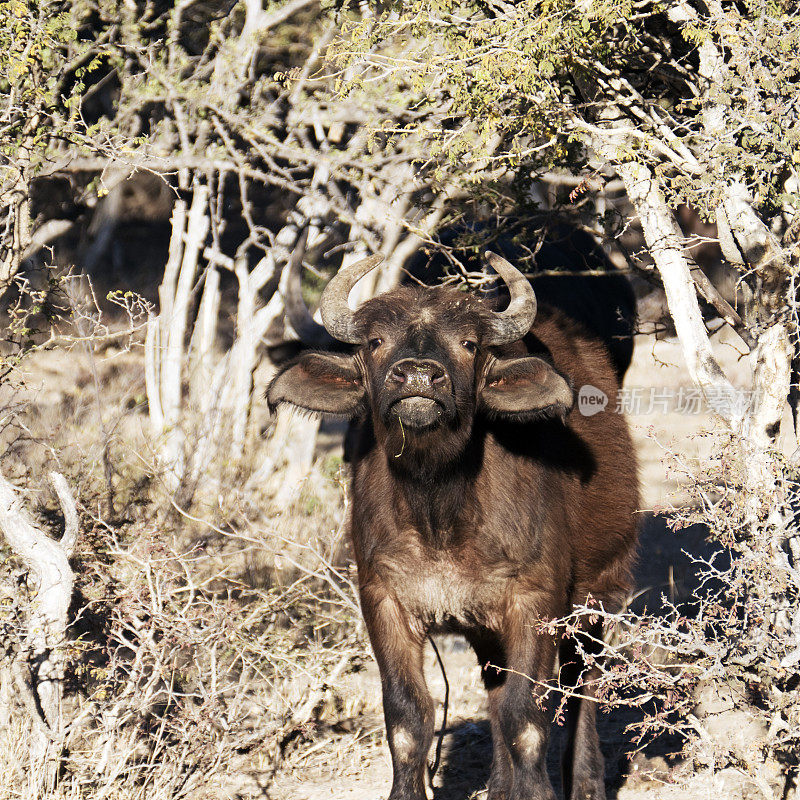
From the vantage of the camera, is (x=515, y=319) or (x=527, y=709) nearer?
(x=527, y=709)

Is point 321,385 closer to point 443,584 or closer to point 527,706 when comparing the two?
point 443,584

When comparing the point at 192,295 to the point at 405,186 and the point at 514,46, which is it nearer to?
the point at 405,186

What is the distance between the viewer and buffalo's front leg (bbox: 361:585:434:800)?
4.56 meters

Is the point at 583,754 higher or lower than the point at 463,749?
higher

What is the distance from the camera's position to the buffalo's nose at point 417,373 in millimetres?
4230

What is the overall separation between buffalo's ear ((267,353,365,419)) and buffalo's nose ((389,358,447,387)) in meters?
0.66

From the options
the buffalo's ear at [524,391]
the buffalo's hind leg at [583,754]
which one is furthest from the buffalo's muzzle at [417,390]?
the buffalo's hind leg at [583,754]

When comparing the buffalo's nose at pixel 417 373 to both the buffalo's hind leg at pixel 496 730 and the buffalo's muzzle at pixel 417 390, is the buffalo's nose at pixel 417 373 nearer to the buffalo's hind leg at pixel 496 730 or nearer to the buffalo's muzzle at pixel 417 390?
the buffalo's muzzle at pixel 417 390

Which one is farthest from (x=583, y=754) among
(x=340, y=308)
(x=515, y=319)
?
(x=340, y=308)

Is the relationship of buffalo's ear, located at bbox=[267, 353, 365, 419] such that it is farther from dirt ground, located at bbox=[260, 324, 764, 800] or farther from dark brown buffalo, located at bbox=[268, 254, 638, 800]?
dirt ground, located at bbox=[260, 324, 764, 800]

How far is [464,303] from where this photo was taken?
4.84m

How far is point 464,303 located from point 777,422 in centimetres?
155

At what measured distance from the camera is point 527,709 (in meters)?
4.54

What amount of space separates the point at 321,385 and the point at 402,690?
1.39 m
